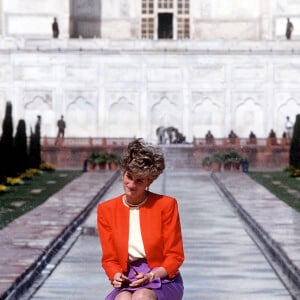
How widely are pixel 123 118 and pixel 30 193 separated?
65.0ft

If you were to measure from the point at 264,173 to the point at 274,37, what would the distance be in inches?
626

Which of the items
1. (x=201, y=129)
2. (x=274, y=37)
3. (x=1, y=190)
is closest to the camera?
(x=1, y=190)

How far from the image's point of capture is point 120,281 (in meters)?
5.86

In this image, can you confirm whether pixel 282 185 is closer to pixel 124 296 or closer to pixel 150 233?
pixel 150 233

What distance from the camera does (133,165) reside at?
19.2 feet

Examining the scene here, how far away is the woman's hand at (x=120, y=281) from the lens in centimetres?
586

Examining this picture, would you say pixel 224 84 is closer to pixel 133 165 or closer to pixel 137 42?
pixel 137 42

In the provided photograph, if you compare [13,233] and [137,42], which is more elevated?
[137,42]

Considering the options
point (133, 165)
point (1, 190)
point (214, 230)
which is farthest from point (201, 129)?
point (133, 165)

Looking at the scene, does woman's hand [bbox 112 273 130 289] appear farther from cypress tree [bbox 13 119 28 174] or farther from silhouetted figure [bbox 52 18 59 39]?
silhouetted figure [bbox 52 18 59 39]

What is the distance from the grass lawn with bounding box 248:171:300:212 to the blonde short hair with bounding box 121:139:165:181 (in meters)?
12.9

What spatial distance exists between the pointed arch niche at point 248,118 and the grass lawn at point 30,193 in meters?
11.5

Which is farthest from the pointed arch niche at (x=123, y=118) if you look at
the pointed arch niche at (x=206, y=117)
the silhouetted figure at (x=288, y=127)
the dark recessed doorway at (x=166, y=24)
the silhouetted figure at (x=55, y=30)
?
the dark recessed doorway at (x=166, y=24)

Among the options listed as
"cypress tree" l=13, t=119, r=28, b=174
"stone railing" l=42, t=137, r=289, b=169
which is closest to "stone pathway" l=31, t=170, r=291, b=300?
"cypress tree" l=13, t=119, r=28, b=174
